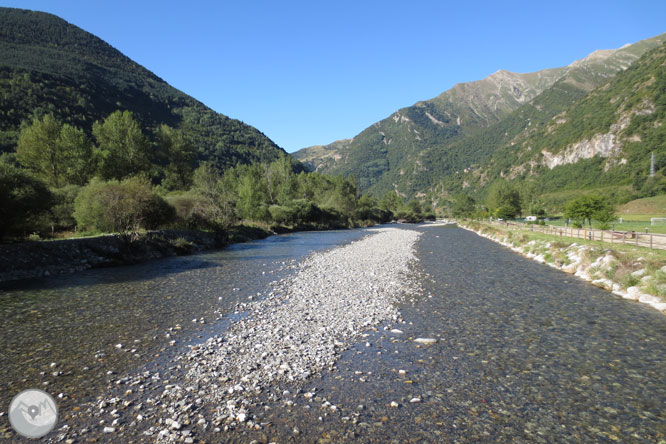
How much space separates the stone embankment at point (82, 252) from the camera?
2300cm

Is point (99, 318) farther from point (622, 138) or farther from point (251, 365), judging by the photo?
point (622, 138)

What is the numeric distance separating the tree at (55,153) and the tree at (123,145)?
3753 millimetres

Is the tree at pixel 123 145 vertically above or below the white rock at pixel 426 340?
above

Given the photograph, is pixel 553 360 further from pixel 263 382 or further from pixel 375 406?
pixel 263 382

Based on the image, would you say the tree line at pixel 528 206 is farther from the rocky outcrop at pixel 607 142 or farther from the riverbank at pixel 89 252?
the riverbank at pixel 89 252

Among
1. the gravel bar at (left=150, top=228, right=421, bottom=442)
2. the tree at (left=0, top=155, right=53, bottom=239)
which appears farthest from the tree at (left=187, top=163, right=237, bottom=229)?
the gravel bar at (left=150, top=228, right=421, bottom=442)

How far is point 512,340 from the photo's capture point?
444 inches

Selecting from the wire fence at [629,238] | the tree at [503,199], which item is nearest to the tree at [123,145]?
the wire fence at [629,238]

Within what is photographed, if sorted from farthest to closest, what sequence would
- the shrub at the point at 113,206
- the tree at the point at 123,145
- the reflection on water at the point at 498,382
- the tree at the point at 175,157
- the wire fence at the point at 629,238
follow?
the tree at the point at 175,157 → the tree at the point at 123,145 → the shrub at the point at 113,206 → the wire fence at the point at 629,238 → the reflection on water at the point at 498,382

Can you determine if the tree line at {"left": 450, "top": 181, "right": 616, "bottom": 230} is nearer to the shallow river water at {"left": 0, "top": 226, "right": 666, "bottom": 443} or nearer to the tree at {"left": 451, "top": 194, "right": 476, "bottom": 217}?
the tree at {"left": 451, "top": 194, "right": 476, "bottom": 217}

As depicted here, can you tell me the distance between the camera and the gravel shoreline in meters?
6.57

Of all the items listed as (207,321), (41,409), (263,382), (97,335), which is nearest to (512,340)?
(263,382)

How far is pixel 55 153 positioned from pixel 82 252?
1048 inches

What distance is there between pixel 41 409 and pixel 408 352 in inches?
367
